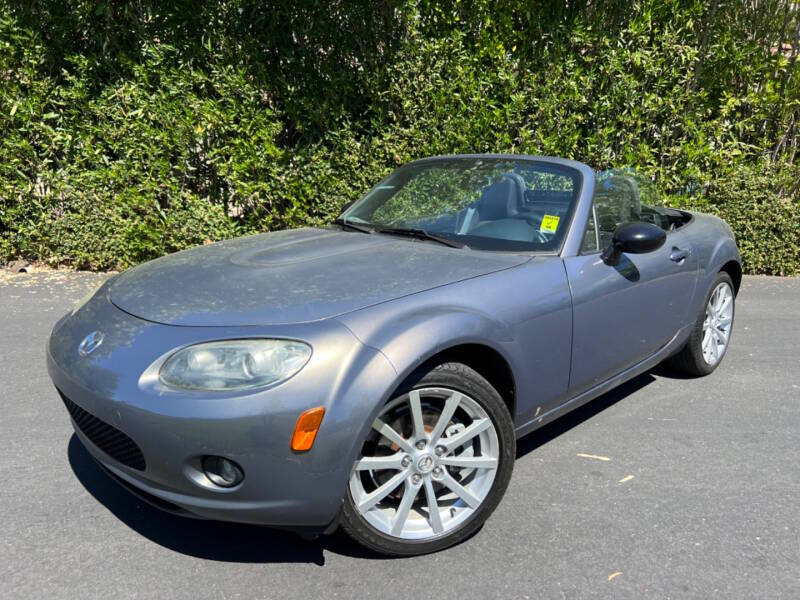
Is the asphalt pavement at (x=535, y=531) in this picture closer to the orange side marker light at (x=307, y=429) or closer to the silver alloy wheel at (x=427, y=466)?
the silver alloy wheel at (x=427, y=466)

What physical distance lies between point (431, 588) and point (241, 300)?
4.06ft

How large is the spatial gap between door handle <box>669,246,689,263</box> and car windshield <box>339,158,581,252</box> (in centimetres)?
75

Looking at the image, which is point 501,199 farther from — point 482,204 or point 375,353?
point 375,353

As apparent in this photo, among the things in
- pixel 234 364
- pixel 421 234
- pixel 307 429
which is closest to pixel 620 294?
pixel 421 234

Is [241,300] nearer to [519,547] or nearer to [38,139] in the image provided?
[519,547]

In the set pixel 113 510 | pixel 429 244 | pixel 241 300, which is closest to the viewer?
pixel 241 300

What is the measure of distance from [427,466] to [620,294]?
4.54 ft

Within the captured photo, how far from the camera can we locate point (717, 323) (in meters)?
4.71

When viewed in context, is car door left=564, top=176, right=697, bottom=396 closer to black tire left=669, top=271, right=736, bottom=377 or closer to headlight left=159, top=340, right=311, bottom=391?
black tire left=669, top=271, right=736, bottom=377

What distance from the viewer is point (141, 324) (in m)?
2.61

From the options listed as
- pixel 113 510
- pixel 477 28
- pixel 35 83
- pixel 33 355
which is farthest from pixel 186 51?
pixel 113 510

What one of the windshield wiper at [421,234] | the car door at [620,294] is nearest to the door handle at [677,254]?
the car door at [620,294]

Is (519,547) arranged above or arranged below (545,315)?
below

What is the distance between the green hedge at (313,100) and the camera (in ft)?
23.1
